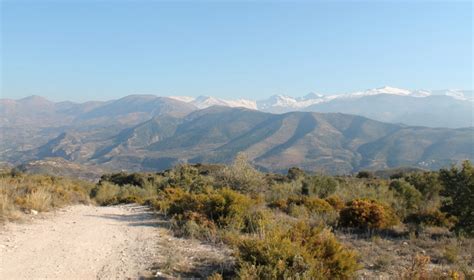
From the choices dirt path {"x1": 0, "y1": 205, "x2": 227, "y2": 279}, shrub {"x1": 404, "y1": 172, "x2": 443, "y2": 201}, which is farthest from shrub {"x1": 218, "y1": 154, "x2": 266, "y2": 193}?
shrub {"x1": 404, "y1": 172, "x2": 443, "y2": 201}

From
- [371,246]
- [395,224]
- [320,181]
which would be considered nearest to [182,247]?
[371,246]

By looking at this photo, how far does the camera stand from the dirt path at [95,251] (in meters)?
6.61

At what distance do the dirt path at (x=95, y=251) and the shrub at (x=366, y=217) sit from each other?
5.35 meters

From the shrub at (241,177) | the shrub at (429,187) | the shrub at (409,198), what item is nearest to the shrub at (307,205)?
the shrub at (241,177)

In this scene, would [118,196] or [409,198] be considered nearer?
[409,198]

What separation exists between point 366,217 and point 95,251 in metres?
8.21

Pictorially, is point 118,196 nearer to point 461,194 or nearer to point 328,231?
point 328,231

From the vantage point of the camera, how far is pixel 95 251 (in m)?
7.88

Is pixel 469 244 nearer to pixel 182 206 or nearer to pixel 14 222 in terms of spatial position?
pixel 182 206

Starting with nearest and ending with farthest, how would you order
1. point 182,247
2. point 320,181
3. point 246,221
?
point 182,247 → point 246,221 → point 320,181

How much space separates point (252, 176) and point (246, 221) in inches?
355

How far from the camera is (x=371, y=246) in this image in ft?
30.7

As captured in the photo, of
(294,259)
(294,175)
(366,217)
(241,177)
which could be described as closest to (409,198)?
(366,217)

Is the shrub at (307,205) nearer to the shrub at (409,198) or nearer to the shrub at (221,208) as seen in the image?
the shrub at (221,208)
